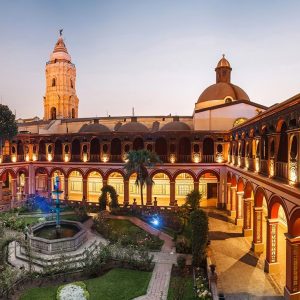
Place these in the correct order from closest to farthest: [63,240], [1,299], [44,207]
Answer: [1,299]
[63,240]
[44,207]

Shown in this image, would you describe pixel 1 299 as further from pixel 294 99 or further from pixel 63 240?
pixel 294 99

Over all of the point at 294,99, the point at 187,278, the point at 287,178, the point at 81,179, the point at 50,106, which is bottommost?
the point at 187,278

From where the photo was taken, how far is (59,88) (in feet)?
188

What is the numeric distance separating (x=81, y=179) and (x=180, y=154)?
42.5 ft

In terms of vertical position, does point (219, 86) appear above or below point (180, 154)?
above

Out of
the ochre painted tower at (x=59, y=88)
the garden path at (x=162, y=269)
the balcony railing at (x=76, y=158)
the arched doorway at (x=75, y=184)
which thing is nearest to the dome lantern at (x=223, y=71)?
the balcony railing at (x=76, y=158)

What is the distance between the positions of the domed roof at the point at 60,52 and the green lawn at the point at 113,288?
166 ft

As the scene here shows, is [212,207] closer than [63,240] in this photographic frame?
No

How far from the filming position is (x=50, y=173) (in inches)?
1521

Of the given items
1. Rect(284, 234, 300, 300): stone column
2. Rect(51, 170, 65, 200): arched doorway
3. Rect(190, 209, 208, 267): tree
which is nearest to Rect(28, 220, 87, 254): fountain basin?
Rect(190, 209, 208, 267): tree

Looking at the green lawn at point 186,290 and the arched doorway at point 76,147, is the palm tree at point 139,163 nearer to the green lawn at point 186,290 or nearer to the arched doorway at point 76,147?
the arched doorway at point 76,147

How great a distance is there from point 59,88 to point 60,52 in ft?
23.9

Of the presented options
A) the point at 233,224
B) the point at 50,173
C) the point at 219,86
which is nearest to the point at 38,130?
→ the point at 50,173

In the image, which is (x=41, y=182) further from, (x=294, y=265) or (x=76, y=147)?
(x=294, y=265)
